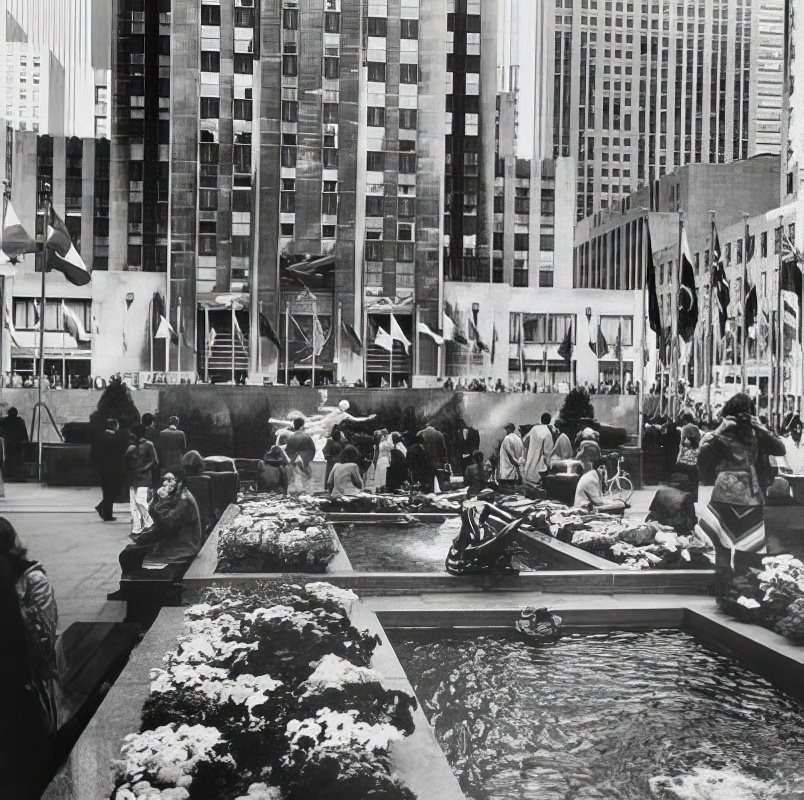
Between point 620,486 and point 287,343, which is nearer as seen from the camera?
point 287,343

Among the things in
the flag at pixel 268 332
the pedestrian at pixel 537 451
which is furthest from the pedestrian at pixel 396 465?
the flag at pixel 268 332

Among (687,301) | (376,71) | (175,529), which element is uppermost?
(376,71)

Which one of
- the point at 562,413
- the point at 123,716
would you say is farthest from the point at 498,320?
the point at 123,716

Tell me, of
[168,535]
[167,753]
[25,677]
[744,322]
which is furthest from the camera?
[744,322]

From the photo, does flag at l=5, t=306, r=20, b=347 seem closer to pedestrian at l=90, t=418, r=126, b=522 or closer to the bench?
pedestrian at l=90, t=418, r=126, b=522

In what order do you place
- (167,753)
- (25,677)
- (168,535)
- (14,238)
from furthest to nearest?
(14,238) < (168,535) < (25,677) < (167,753)

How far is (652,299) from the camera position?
17.7 ft

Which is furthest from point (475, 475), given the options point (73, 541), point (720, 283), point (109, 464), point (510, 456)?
point (73, 541)

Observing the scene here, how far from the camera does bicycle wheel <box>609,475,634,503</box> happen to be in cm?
573

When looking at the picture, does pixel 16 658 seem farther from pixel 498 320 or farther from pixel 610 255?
pixel 610 255

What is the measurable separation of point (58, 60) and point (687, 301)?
3.73m

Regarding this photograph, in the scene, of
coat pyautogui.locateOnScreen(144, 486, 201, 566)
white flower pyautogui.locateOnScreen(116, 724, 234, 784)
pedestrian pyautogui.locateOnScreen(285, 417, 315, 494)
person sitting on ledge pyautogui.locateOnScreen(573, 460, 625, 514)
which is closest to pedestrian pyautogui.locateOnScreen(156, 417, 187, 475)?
coat pyautogui.locateOnScreen(144, 486, 201, 566)

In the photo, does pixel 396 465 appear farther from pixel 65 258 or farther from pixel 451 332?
pixel 65 258

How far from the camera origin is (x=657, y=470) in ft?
18.8
